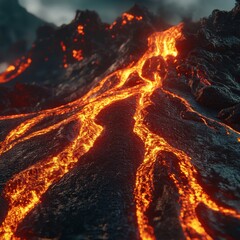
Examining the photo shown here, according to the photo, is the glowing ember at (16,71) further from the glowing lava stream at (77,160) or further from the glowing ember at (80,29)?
the glowing lava stream at (77,160)

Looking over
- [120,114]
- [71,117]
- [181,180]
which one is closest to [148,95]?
[120,114]

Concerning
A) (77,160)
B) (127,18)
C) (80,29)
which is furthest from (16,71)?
(77,160)

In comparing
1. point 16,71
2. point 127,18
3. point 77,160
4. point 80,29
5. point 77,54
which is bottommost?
point 77,160

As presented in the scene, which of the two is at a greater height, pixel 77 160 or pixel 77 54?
pixel 77 54

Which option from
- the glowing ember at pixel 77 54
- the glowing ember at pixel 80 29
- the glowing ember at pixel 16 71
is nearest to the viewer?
the glowing ember at pixel 77 54

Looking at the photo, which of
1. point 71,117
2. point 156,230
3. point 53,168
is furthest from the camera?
point 71,117

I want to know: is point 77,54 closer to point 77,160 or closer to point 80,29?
point 80,29

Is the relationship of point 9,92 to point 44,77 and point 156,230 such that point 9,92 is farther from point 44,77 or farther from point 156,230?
point 156,230

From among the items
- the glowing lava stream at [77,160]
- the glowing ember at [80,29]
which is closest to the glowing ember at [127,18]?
the glowing ember at [80,29]
